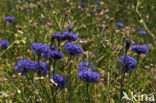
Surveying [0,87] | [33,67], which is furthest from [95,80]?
[0,87]

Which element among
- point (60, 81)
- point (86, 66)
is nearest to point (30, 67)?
point (60, 81)

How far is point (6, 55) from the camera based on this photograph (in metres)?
2.41

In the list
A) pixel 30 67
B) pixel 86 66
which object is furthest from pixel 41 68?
pixel 86 66

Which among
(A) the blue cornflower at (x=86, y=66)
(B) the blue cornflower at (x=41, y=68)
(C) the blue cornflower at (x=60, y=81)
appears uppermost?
(B) the blue cornflower at (x=41, y=68)

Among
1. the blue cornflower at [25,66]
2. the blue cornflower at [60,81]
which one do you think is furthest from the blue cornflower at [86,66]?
the blue cornflower at [25,66]

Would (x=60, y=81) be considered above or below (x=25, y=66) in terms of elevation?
below

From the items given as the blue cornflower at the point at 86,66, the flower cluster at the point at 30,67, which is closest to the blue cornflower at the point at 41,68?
the flower cluster at the point at 30,67

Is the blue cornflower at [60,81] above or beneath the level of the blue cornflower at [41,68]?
beneath

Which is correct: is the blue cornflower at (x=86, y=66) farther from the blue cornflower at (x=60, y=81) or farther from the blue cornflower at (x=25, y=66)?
the blue cornflower at (x=25, y=66)

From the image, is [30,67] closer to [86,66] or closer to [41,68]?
[41,68]

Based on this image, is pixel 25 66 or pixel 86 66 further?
pixel 86 66

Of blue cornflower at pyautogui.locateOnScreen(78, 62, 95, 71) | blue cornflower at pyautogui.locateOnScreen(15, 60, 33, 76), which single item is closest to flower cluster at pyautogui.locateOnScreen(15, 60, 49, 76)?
blue cornflower at pyautogui.locateOnScreen(15, 60, 33, 76)

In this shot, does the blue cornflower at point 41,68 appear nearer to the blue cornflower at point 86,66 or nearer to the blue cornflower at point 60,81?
the blue cornflower at point 60,81

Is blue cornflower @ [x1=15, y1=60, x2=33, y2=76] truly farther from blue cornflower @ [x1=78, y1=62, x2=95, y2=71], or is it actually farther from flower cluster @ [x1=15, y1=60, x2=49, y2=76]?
blue cornflower @ [x1=78, y1=62, x2=95, y2=71]
